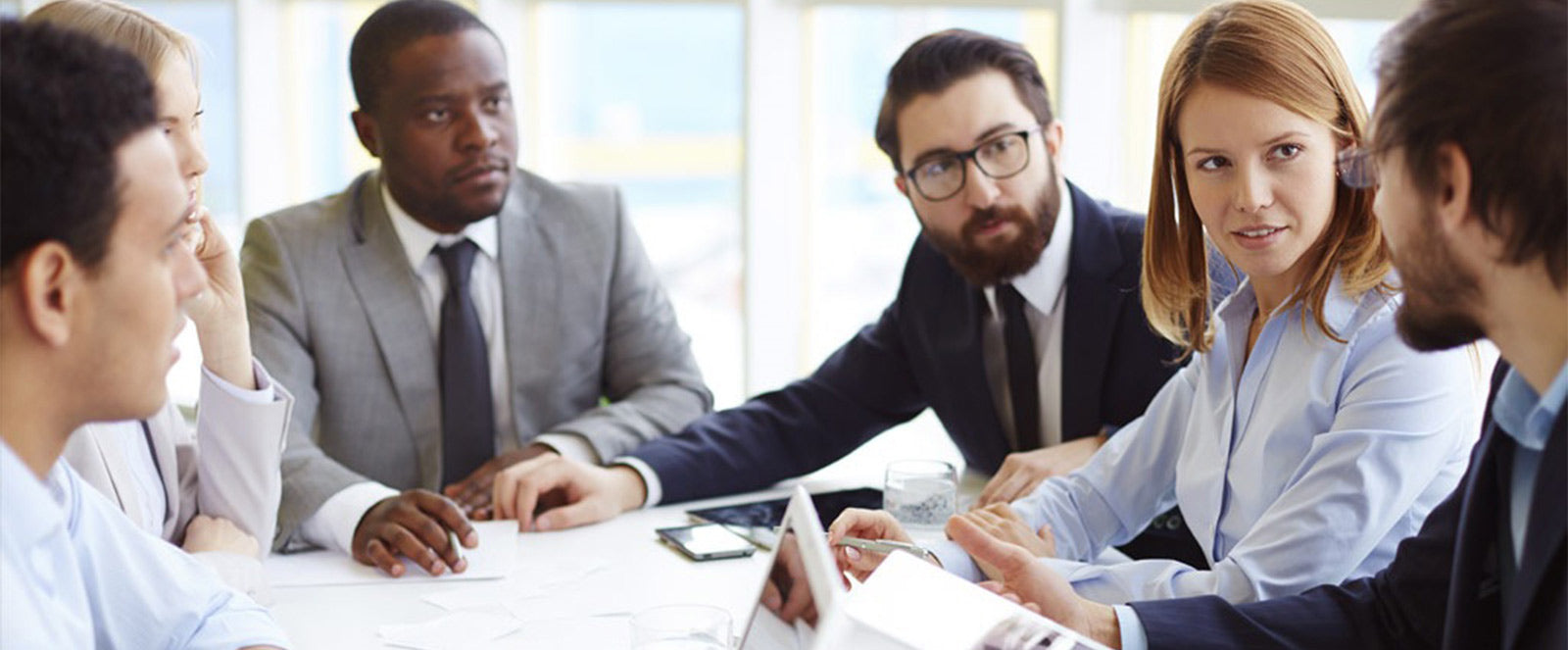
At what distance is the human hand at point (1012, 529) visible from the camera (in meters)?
2.12

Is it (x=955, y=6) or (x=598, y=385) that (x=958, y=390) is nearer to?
(x=598, y=385)

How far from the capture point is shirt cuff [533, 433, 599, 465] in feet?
8.88

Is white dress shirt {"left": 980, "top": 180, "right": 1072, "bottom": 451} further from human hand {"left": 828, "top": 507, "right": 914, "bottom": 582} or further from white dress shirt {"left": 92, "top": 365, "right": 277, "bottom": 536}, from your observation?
white dress shirt {"left": 92, "top": 365, "right": 277, "bottom": 536}

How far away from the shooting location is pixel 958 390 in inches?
107

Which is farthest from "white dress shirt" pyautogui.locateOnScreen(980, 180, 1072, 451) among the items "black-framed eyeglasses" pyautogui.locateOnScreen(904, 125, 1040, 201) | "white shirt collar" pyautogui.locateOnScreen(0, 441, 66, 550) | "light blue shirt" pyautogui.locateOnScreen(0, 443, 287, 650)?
"white shirt collar" pyautogui.locateOnScreen(0, 441, 66, 550)

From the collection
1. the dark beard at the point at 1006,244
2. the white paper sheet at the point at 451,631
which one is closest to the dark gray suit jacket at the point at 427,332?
the dark beard at the point at 1006,244

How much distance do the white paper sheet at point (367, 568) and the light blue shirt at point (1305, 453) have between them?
0.62 metres

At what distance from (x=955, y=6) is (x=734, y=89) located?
100 centimetres

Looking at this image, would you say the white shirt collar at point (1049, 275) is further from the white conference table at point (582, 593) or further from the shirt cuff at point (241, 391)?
the shirt cuff at point (241, 391)

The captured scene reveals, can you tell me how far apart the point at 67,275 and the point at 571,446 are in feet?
4.82

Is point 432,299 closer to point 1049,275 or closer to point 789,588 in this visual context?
point 1049,275

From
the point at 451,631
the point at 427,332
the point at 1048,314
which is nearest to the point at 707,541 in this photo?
the point at 451,631

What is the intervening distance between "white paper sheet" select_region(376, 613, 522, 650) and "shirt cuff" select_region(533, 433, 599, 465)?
733 mm

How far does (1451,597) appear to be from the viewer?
1556 millimetres
